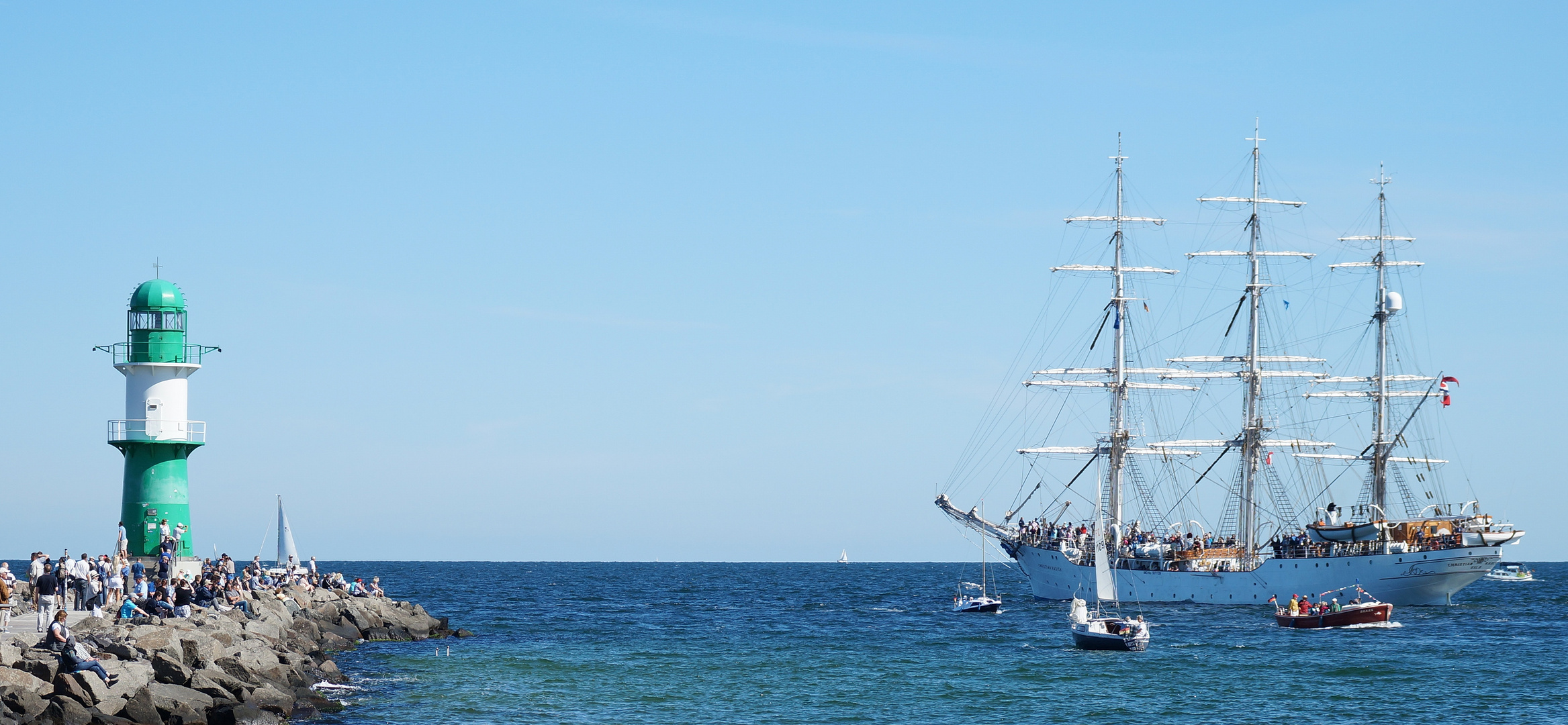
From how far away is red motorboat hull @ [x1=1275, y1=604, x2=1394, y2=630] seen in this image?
64812 mm

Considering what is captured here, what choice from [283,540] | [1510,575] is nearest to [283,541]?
[283,540]

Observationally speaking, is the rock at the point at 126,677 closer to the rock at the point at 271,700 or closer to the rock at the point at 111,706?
the rock at the point at 111,706

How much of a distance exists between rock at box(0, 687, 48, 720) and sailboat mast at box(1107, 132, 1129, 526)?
76.4m

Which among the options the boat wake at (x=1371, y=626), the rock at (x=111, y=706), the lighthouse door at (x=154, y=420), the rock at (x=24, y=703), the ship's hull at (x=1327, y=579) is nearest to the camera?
the rock at (x=24, y=703)

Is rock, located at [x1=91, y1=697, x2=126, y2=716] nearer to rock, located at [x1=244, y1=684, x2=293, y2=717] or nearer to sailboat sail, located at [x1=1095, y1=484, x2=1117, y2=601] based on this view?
rock, located at [x1=244, y1=684, x2=293, y2=717]

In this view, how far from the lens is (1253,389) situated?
9400 cm

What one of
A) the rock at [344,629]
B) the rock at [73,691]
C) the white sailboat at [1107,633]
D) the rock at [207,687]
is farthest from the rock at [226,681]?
the white sailboat at [1107,633]

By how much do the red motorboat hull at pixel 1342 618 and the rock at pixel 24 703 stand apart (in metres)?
51.7

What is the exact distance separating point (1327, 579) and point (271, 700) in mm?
61630

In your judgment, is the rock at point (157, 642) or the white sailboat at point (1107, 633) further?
the white sailboat at point (1107, 633)

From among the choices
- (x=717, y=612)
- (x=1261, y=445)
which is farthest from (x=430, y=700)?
(x=1261, y=445)

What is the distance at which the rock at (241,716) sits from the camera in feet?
101

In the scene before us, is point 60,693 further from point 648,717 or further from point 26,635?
point 648,717

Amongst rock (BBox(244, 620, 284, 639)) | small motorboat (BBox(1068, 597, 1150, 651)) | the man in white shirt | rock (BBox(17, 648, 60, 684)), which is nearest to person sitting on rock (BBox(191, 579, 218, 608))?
rock (BBox(244, 620, 284, 639))
